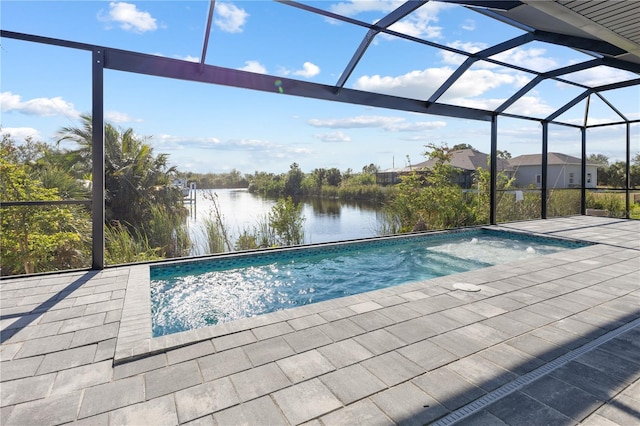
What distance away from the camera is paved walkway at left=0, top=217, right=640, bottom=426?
5.95 feet

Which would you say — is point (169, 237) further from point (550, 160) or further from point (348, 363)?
point (550, 160)

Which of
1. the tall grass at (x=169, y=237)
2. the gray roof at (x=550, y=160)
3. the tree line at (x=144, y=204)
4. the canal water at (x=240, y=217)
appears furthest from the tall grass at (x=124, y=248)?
the gray roof at (x=550, y=160)

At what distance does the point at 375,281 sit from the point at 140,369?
11.8 feet

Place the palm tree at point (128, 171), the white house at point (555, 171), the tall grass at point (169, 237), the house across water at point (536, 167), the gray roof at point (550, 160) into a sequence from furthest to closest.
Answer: the gray roof at point (550, 160) < the white house at point (555, 171) < the house across water at point (536, 167) < the palm tree at point (128, 171) < the tall grass at point (169, 237)

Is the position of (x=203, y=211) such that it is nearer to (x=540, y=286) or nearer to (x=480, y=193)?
(x=540, y=286)

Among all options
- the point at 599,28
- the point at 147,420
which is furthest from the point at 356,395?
the point at 599,28

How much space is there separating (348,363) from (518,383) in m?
0.98

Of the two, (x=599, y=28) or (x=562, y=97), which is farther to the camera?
(x=562, y=97)

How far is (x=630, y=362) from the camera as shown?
2301 millimetres

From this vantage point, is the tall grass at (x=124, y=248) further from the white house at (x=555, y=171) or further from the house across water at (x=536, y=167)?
the white house at (x=555, y=171)

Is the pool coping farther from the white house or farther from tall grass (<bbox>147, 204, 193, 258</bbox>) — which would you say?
the white house

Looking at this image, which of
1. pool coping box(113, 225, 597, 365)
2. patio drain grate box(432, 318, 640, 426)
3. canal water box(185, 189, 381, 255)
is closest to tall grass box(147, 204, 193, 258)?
canal water box(185, 189, 381, 255)

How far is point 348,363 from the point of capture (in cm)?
227

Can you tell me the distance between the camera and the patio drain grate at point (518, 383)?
1779 millimetres
